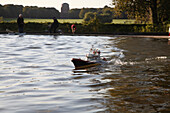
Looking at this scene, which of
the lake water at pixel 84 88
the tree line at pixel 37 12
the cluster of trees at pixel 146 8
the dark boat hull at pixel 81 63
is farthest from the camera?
the tree line at pixel 37 12

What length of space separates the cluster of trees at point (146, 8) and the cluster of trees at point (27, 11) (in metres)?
39.8

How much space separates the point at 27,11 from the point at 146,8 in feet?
154

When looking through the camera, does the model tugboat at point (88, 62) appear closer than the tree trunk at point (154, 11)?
Yes

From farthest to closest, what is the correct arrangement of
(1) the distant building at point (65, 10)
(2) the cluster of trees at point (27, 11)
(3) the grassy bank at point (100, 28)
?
(1) the distant building at point (65, 10) → (2) the cluster of trees at point (27, 11) → (3) the grassy bank at point (100, 28)

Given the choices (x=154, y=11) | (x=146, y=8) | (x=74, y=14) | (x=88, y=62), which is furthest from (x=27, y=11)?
(x=88, y=62)

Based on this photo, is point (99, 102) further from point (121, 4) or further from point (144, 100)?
point (121, 4)

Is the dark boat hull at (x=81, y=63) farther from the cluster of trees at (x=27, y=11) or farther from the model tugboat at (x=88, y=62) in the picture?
the cluster of trees at (x=27, y=11)

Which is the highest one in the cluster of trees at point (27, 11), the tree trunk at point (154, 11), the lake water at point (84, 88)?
the cluster of trees at point (27, 11)

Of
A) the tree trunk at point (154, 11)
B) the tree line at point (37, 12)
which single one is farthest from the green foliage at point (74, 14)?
the tree trunk at point (154, 11)

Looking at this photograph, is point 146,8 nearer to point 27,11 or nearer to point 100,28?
point 100,28

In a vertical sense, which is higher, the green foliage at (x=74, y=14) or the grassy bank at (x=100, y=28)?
the green foliage at (x=74, y=14)

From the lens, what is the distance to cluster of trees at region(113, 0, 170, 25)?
51.2 meters

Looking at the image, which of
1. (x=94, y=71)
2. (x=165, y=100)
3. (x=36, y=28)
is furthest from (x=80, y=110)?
(x=36, y=28)

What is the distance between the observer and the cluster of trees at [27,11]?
3359 inches
